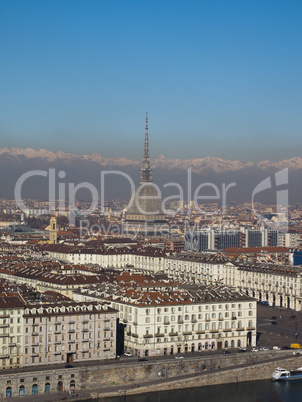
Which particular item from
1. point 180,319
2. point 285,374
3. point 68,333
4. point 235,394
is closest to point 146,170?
point 180,319

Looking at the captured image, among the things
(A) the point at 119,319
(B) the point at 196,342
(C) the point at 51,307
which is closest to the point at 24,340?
(C) the point at 51,307

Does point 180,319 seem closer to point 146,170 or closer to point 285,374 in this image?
point 285,374

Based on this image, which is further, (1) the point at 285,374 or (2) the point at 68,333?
(1) the point at 285,374

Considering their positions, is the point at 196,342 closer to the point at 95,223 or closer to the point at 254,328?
the point at 254,328

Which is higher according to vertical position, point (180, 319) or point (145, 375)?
point (180, 319)

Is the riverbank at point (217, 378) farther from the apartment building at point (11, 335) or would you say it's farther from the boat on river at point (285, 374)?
the apartment building at point (11, 335)

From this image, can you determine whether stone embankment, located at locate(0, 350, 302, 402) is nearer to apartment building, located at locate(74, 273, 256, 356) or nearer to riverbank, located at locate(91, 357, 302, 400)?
riverbank, located at locate(91, 357, 302, 400)

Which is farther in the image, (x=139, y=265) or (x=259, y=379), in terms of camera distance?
(x=139, y=265)

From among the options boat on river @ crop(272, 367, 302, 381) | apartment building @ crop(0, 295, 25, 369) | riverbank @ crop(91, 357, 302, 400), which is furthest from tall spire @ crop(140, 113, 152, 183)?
apartment building @ crop(0, 295, 25, 369)

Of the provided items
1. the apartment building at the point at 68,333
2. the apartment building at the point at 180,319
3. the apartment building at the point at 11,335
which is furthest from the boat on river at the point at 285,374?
the apartment building at the point at 11,335
